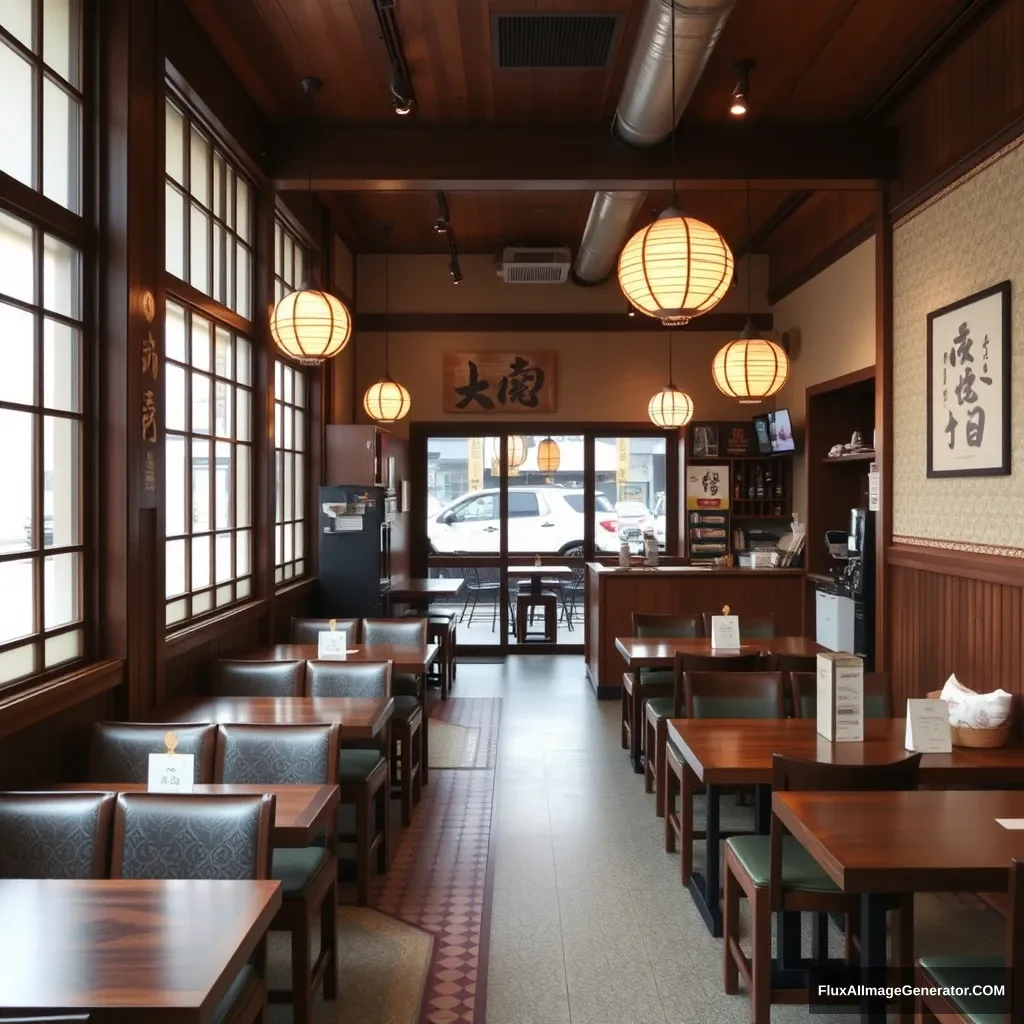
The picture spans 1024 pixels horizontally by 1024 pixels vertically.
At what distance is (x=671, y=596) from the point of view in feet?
24.7

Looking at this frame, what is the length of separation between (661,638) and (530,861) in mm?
1983

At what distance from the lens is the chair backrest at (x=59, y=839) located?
2.34 metres

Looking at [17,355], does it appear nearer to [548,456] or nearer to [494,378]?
[494,378]

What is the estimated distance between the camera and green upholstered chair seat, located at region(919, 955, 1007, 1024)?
1.92 m

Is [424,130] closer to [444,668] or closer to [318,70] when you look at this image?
[318,70]

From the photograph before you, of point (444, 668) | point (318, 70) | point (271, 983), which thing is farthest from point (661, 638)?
point (318, 70)

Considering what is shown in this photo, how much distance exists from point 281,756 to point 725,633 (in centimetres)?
286

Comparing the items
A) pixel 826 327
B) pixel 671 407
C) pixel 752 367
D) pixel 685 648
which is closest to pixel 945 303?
pixel 752 367

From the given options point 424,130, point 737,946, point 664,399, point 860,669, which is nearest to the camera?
point 737,946

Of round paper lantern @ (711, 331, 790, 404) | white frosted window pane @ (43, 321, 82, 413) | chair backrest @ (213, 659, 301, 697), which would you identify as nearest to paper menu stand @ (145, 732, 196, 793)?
white frosted window pane @ (43, 321, 82, 413)

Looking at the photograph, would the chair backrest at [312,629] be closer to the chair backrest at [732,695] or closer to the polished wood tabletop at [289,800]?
the chair backrest at [732,695]

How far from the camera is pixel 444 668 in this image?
7.43 metres

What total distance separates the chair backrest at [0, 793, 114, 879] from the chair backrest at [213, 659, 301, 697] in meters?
1.85

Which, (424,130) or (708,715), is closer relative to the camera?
(708,715)
